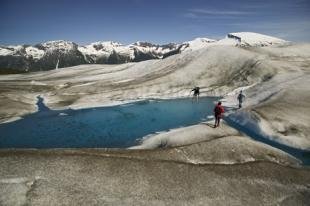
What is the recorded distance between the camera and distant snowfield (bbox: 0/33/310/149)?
153 feet

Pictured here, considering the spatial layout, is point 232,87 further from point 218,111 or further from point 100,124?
point 218,111

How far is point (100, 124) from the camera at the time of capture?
53.9 metres

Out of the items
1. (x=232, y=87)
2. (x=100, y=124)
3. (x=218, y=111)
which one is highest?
(x=218, y=111)

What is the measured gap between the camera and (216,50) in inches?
4390

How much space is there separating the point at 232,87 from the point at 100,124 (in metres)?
43.1

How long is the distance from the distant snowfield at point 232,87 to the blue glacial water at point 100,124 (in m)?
5.70

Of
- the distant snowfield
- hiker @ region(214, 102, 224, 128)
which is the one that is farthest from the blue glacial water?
hiker @ region(214, 102, 224, 128)

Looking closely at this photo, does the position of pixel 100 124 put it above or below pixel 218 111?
below

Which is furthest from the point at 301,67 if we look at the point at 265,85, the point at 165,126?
the point at 165,126

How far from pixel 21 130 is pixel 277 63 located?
70.5 m

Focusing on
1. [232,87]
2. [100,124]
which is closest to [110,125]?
[100,124]

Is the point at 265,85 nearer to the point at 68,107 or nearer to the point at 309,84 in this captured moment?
the point at 309,84

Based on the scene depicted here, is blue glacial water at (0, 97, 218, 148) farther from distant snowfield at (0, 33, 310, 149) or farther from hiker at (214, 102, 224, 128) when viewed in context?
hiker at (214, 102, 224, 128)

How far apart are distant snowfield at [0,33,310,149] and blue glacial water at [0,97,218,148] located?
570cm
